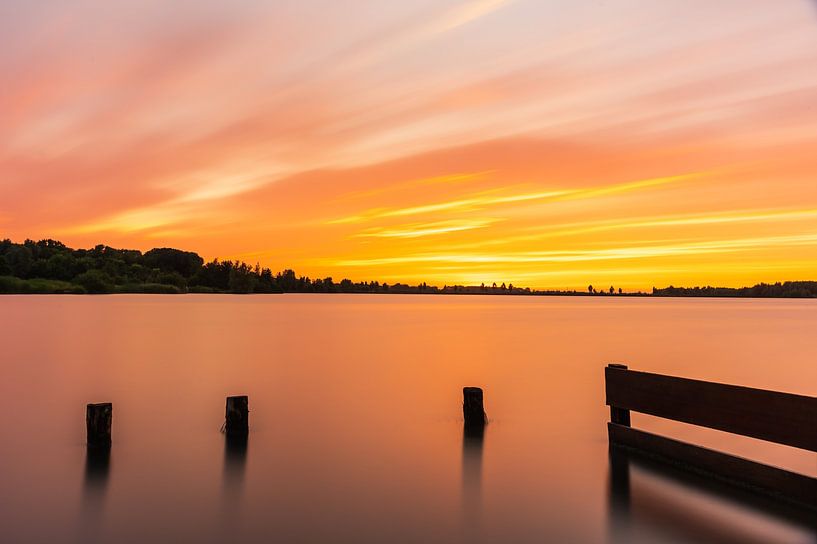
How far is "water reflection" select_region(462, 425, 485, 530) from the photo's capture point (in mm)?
10461

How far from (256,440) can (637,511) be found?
31.7 feet

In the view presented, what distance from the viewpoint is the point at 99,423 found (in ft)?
47.4

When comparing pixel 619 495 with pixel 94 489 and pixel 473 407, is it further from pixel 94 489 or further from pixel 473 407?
pixel 94 489

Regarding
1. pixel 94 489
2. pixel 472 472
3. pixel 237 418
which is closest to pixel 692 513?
pixel 472 472

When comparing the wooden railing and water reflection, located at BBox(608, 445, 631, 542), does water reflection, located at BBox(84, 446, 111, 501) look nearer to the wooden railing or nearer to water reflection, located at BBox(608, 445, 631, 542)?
water reflection, located at BBox(608, 445, 631, 542)

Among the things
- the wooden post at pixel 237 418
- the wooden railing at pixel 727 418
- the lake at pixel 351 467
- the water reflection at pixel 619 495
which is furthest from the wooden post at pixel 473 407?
the wooden post at pixel 237 418

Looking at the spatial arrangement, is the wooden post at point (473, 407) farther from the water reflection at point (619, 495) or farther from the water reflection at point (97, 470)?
the water reflection at point (97, 470)

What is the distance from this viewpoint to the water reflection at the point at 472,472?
10.5 meters

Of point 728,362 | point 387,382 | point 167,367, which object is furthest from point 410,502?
point 728,362

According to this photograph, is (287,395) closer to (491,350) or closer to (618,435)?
(618,435)

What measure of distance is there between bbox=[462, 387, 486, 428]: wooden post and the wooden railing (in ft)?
16.5

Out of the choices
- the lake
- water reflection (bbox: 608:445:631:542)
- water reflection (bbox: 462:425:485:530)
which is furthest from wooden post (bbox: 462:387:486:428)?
water reflection (bbox: 608:445:631:542)

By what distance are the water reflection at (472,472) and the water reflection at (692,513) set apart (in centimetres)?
213

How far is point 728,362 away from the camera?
4012 centimetres
